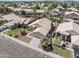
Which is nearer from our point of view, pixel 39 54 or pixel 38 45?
pixel 39 54

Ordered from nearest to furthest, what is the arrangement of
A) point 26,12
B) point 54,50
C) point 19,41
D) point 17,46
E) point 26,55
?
point 26,55
point 54,50
point 17,46
point 19,41
point 26,12

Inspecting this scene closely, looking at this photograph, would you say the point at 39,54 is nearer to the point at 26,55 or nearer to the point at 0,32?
the point at 26,55

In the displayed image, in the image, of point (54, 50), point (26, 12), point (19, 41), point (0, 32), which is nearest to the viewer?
point (54, 50)

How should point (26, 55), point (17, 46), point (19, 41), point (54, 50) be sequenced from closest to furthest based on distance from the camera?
point (26, 55)
point (54, 50)
point (17, 46)
point (19, 41)

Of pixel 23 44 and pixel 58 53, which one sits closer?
pixel 58 53

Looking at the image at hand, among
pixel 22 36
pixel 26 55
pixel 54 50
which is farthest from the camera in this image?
pixel 22 36

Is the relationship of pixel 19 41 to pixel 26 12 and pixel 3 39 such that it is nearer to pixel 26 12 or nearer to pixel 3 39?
pixel 3 39

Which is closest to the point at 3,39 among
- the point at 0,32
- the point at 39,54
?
the point at 0,32

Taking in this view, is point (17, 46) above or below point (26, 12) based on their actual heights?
above

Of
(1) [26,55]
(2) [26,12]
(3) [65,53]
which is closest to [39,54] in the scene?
(1) [26,55]

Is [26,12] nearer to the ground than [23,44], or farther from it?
nearer to the ground
